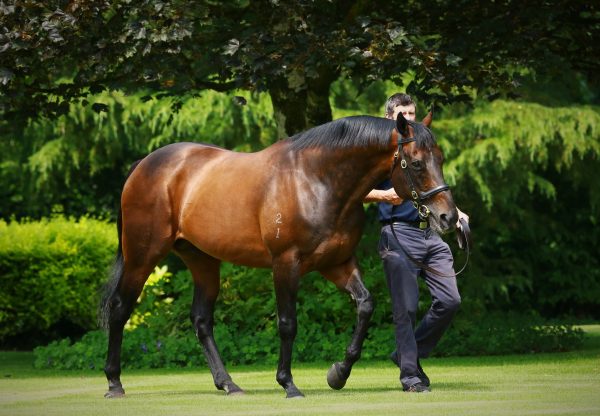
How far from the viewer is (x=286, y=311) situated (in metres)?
8.57

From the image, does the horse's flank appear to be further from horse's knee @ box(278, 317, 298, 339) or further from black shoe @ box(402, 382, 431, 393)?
black shoe @ box(402, 382, 431, 393)

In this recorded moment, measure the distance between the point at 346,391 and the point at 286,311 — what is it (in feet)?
2.72

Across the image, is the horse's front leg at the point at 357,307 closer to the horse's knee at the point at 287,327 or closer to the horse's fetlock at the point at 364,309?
the horse's fetlock at the point at 364,309

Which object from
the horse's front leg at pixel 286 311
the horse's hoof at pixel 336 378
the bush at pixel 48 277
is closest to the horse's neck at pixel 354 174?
the horse's front leg at pixel 286 311

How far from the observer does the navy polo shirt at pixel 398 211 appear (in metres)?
8.69

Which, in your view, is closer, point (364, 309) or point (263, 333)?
point (364, 309)

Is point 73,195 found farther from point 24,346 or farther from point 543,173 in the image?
point 543,173

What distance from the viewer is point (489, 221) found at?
21906 millimetres

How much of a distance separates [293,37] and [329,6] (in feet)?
3.83

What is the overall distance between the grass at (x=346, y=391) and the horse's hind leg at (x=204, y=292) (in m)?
0.39

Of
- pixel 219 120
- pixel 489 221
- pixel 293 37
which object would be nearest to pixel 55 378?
pixel 293 37

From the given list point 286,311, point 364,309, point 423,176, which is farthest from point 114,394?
point 423,176

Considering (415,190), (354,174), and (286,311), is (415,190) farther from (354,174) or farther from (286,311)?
(286,311)

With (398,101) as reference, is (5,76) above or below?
below
